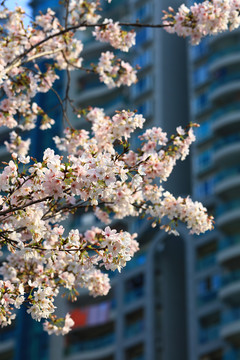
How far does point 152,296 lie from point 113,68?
35143 mm

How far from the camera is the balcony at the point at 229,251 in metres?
41.9

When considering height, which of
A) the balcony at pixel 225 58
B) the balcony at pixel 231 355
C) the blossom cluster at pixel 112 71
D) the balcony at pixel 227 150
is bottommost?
the blossom cluster at pixel 112 71

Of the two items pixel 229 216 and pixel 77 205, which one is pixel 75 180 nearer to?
pixel 77 205

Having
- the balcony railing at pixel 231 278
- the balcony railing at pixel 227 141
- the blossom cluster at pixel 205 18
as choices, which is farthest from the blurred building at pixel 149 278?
the blossom cluster at pixel 205 18

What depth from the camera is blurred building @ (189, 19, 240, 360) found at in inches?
1630

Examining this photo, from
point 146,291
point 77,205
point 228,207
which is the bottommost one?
point 77,205

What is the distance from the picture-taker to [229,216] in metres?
43.2

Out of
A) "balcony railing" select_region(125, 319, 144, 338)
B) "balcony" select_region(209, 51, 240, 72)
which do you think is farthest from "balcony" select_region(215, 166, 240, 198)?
"balcony railing" select_region(125, 319, 144, 338)

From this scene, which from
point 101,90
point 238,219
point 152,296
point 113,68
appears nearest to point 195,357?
point 152,296

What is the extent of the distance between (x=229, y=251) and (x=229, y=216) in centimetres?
231

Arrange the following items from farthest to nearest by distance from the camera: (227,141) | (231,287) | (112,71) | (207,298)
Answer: (227,141)
(207,298)
(231,287)
(112,71)

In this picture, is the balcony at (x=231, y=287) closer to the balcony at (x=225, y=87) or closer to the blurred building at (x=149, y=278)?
the blurred building at (x=149, y=278)

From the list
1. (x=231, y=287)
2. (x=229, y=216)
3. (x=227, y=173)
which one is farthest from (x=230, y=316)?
(x=227, y=173)

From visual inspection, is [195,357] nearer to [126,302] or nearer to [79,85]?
[126,302]
